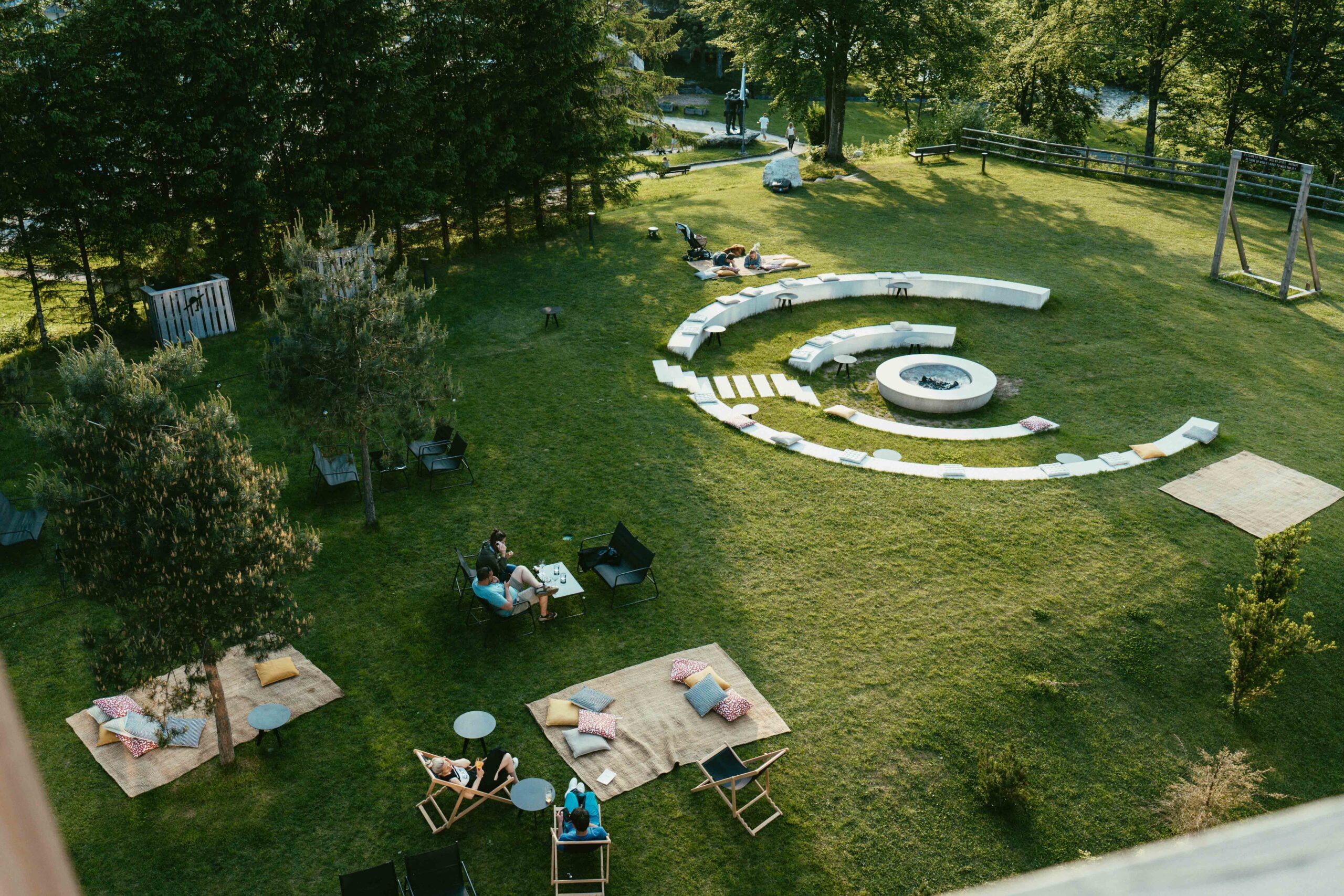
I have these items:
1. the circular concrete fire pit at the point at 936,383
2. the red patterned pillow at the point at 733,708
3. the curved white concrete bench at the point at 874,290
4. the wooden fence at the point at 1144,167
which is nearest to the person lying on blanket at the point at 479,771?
the red patterned pillow at the point at 733,708

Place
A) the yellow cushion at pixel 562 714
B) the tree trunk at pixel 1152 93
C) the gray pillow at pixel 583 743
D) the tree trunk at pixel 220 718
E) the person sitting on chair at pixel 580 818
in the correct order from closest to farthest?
1. the person sitting on chair at pixel 580 818
2. the tree trunk at pixel 220 718
3. the gray pillow at pixel 583 743
4. the yellow cushion at pixel 562 714
5. the tree trunk at pixel 1152 93

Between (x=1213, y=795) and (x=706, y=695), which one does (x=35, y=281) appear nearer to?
(x=706, y=695)

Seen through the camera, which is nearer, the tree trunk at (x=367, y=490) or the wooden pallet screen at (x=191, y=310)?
the tree trunk at (x=367, y=490)

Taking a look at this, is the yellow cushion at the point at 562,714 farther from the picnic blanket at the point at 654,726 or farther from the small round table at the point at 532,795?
the small round table at the point at 532,795

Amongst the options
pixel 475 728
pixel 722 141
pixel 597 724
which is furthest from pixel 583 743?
pixel 722 141

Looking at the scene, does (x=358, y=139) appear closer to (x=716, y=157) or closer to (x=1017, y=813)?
(x=1017, y=813)

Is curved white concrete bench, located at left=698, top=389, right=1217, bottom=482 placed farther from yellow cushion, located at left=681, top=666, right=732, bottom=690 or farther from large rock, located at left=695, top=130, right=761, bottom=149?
large rock, located at left=695, top=130, right=761, bottom=149
